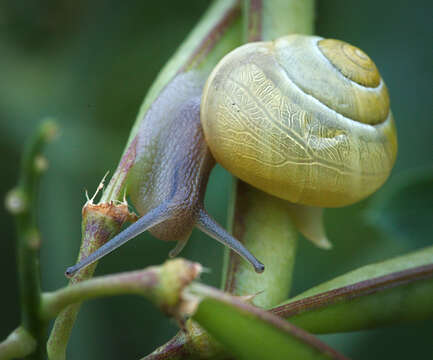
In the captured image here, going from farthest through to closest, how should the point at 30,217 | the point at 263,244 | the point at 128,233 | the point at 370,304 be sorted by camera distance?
the point at 263,244 → the point at 128,233 → the point at 370,304 → the point at 30,217

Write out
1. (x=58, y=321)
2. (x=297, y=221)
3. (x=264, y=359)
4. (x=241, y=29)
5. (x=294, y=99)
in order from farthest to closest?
1. (x=241, y=29)
2. (x=297, y=221)
3. (x=294, y=99)
4. (x=58, y=321)
5. (x=264, y=359)

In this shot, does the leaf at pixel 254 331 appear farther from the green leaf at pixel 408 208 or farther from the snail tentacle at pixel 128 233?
the green leaf at pixel 408 208

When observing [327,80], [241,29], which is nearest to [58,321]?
[327,80]

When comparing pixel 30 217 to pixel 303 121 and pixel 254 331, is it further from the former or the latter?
pixel 303 121

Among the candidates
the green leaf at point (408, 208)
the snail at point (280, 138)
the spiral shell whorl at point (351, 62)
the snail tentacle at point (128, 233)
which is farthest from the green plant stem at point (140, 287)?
the green leaf at point (408, 208)

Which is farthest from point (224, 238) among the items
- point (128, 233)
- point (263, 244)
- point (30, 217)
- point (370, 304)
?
point (30, 217)

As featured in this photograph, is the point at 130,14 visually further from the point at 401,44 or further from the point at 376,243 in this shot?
the point at 376,243

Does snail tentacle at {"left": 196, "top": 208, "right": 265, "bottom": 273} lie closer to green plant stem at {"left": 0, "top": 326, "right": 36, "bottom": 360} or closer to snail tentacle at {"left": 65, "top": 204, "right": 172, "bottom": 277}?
snail tentacle at {"left": 65, "top": 204, "right": 172, "bottom": 277}
